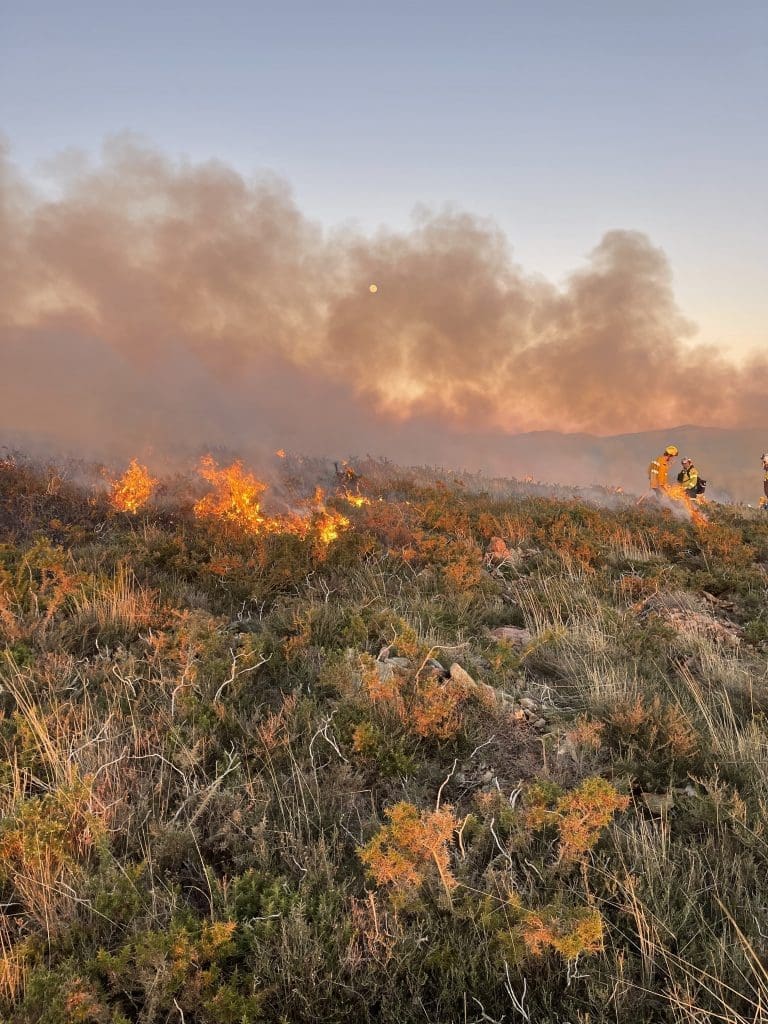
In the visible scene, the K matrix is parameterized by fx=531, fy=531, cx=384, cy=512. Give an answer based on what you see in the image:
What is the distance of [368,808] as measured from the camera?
9.60 ft

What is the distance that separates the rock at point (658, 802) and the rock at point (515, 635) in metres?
2.35

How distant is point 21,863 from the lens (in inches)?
90.8

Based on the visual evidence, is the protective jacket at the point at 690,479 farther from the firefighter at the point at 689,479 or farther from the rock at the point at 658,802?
the rock at the point at 658,802

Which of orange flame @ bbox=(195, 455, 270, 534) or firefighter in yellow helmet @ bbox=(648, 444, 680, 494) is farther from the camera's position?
firefighter in yellow helmet @ bbox=(648, 444, 680, 494)

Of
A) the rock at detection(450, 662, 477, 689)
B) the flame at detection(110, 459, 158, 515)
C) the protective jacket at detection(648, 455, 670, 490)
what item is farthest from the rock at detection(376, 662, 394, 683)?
the protective jacket at detection(648, 455, 670, 490)

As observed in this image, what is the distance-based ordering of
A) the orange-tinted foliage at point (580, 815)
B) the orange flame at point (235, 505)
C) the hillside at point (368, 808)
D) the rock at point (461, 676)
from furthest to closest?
the orange flame at point (235, 505) → the rock at point (461, 676) → the orange-tinted foliage at point (580, 815) → the hillside at point (368, 808)

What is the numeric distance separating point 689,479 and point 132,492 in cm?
1543

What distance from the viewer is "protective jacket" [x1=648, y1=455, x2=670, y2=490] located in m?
16.0

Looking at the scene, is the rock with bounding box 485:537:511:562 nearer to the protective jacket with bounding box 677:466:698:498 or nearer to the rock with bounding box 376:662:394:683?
the rock with bounding box 376:662:394:683

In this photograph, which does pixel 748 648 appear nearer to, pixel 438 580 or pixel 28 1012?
pixel 438 580

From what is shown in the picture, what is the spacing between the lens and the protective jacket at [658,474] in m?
16.0

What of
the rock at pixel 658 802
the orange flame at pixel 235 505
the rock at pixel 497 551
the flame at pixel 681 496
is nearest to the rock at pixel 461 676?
the rock at pixel 658 802

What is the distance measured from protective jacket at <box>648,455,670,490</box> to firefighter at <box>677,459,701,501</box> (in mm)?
501

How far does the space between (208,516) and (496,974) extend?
7624 mm
